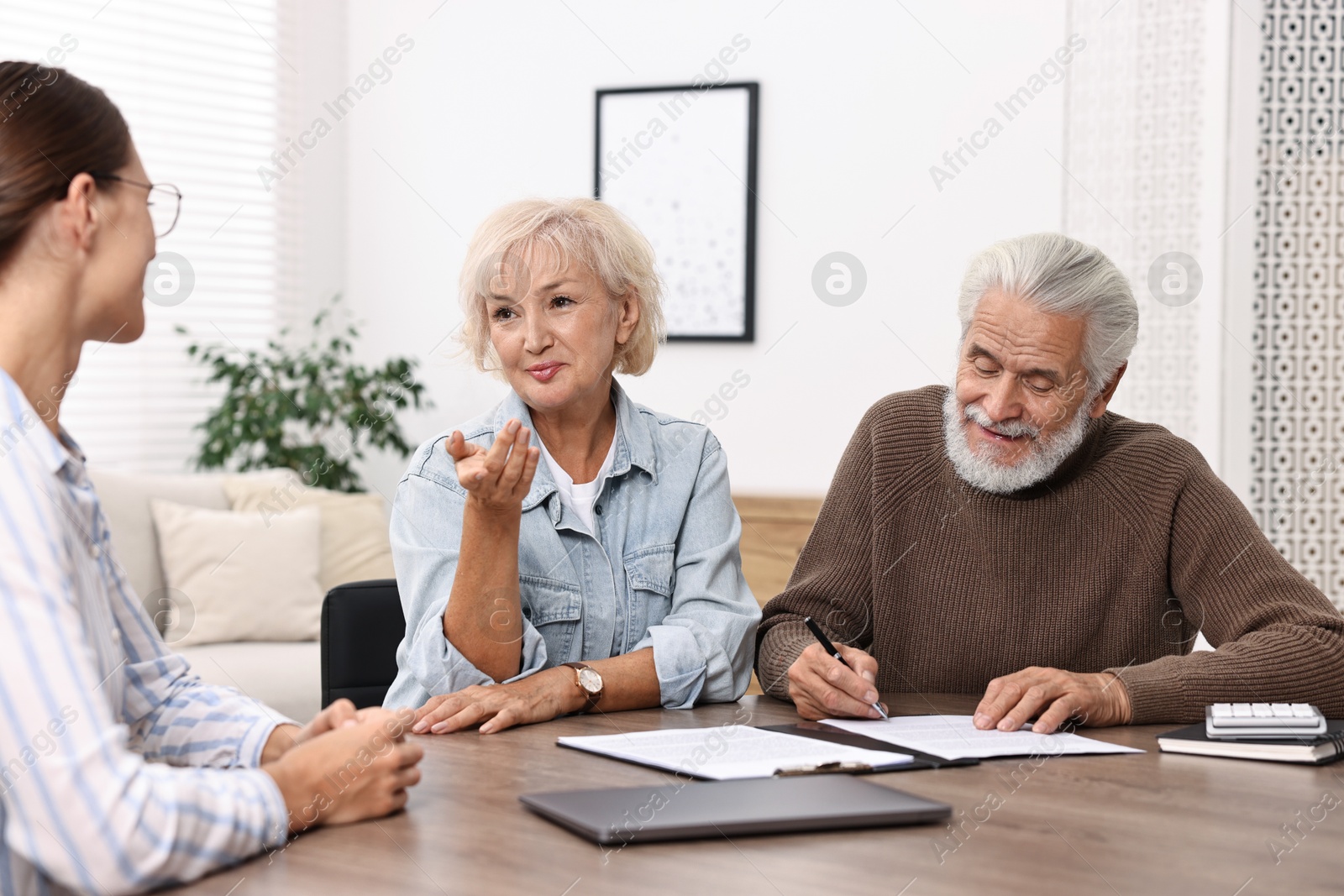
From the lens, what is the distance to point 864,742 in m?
1.48

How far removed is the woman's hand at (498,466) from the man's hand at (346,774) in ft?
1.44

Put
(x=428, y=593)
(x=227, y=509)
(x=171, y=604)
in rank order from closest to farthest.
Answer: (x=428, y=593)
(x=171, y=604)
(x=227, y=509)

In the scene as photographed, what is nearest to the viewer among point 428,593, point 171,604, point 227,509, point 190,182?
point 428,593

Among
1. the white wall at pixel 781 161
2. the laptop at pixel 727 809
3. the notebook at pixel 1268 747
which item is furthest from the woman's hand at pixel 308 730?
the white wall at pixel 781 161

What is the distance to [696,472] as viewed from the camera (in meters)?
2.01

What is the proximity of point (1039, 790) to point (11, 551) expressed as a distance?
982 millimetres

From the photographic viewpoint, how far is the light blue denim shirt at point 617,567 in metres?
1.75

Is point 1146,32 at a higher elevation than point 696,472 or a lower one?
higher

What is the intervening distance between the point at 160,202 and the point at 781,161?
11.6 ft

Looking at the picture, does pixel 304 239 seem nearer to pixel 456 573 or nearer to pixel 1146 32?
pixel 1146 32

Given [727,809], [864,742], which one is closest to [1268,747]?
[864,742]

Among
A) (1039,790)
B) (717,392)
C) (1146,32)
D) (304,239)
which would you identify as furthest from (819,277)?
(1039,790)

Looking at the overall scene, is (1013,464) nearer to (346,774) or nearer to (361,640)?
(361,640)

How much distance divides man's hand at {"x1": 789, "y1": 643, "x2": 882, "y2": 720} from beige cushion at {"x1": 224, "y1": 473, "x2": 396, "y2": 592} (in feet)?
8.44
